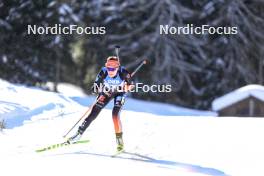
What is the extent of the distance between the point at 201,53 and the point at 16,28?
9112 mm

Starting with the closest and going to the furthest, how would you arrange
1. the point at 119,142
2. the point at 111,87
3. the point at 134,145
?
the point at 119,142 < the point at 134,145 < the point at 111,87

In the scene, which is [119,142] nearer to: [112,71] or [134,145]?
[134,145]

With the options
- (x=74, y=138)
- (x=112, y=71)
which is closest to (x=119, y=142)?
(x=74, y=138)

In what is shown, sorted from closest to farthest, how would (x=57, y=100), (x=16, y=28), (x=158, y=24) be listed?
(x=57, y=100) → (x=16, y=28) → (x=158, y=24)

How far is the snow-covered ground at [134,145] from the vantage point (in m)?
10.2

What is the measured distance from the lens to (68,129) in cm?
1284

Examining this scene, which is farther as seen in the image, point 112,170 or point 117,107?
point 117,107

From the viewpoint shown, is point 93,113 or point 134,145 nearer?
point 134,145

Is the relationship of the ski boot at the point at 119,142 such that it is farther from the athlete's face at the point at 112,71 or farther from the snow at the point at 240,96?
the snow at the point at 240,96

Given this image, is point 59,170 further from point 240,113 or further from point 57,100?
point 240,113

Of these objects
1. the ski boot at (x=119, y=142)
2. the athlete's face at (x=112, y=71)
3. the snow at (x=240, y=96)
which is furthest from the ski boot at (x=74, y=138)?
the snow at (x=240, y=96)

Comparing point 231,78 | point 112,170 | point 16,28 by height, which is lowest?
point 112,170

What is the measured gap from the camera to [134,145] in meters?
11.7

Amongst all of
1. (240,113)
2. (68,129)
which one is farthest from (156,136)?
(240,113)
